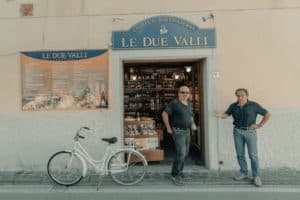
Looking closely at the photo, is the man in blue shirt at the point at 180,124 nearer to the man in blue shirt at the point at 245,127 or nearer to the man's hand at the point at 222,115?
the man's hand at the point at 222,115

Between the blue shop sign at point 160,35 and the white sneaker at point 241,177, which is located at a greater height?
the blue shop sign at point 160,35

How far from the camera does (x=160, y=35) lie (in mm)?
8734

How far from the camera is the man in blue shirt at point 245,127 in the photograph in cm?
773

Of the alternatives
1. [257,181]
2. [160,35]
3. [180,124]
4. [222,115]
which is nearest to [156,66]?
[160,35]

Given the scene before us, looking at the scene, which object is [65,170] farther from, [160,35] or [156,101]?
[156,101]

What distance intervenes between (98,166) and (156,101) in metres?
4.38

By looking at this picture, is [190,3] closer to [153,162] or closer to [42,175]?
[153,162]

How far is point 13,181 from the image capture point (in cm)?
816

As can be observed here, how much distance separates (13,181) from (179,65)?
5470 mm

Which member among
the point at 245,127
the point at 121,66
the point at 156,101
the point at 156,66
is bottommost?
the point at 245,127

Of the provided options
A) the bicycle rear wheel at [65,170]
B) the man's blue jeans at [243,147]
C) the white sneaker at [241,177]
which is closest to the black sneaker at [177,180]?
the white sneaker at [241,177]

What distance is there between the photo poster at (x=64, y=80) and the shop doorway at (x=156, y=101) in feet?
3.90

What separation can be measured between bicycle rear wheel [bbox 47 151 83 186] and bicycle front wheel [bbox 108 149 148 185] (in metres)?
0.63

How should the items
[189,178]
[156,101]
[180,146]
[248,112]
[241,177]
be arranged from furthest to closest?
[156,101], [189,178], [241,177], [180,146], [248,112]
